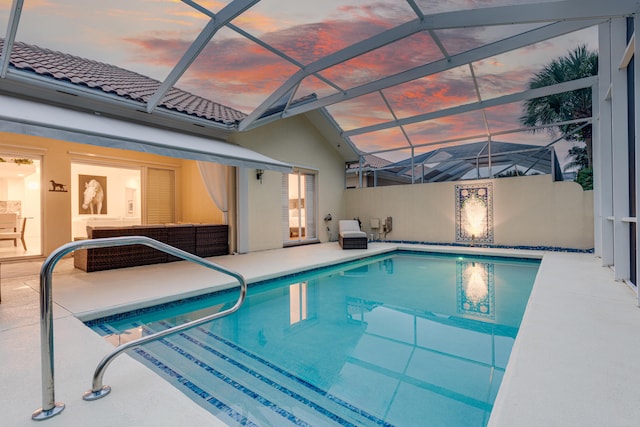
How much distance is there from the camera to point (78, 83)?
8180 mm

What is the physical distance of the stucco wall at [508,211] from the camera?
12.3 metres

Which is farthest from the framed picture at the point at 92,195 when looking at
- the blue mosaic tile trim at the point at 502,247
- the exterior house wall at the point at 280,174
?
the blue mosaic tile trim at the point at 502,247

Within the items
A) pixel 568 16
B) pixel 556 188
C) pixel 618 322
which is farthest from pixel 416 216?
pixel 618 322

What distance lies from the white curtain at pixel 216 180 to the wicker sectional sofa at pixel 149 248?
3.20 feet

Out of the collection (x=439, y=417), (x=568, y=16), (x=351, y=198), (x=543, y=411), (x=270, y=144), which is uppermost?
(x=568, y=16)

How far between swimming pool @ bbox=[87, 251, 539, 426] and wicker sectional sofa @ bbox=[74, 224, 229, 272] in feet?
13.5

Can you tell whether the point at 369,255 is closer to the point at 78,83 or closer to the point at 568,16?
the point at 568,16

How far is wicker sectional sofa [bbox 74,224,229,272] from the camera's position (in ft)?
28.9

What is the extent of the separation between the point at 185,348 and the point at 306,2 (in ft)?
24.1

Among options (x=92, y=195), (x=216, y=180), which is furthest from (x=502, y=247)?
(x=92, y=195)

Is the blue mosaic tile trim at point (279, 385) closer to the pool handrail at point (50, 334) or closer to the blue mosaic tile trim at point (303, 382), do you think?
the blue mosaic tile trim at point (303, 382)

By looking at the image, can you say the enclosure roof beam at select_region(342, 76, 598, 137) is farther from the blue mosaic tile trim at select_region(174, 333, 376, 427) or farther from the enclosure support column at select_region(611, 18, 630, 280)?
the blue mosaic tile trim at select_region(174, 333, 376, 427)

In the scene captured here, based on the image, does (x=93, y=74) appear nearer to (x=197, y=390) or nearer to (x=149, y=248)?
(x=149, y=248)

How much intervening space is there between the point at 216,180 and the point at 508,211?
12.1m
